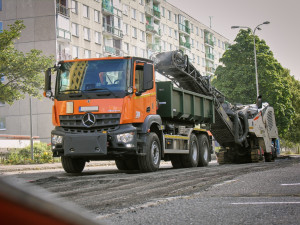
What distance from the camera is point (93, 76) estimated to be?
13258 mm

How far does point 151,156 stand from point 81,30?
120 feet

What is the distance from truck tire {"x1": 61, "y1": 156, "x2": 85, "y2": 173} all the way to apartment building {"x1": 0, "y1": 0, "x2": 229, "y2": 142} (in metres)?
28.4

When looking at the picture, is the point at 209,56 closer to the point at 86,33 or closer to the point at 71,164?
the point at 86,33

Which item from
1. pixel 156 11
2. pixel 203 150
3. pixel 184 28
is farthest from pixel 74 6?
pixel 203 150

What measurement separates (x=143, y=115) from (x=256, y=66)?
35.2m

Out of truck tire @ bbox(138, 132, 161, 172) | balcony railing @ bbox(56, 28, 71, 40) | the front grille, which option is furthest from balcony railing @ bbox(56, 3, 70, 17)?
the front grille

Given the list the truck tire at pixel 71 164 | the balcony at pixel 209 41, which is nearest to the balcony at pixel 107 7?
the balcony at pixel 209 41

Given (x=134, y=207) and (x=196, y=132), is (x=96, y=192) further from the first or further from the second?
(x=196, y=132)

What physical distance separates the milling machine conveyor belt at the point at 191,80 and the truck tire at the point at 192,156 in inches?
94.2

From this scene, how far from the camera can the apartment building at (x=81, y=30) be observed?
4312 cm

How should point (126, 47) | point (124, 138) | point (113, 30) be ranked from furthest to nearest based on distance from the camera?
point (126, 47) < point (113, 30) < point (124, 138)

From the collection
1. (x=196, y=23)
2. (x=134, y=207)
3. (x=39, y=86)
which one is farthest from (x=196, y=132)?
(x=196, y=23)

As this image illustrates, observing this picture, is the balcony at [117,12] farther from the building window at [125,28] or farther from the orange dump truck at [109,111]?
the orange dump truck at [109,111]

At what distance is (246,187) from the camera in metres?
8.23
